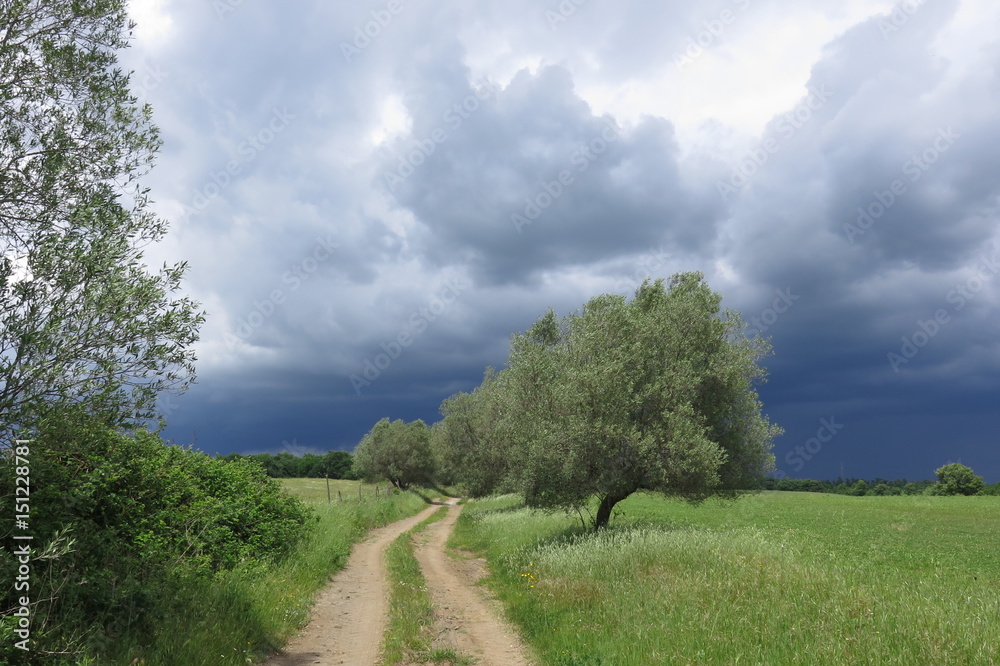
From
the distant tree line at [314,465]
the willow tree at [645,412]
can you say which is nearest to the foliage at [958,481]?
the willow tree at [645,412]

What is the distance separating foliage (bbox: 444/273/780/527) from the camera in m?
21.7

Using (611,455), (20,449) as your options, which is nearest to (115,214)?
(20,449)

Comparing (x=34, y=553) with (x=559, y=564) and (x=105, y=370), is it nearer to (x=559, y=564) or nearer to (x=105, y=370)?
(x=105, y=370)

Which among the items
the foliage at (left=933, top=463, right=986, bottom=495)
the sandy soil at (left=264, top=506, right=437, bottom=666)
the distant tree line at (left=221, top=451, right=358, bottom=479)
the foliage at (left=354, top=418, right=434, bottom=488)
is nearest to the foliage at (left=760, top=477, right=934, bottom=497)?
the foliage at (left=933, top=463, right=986, bottom=495)

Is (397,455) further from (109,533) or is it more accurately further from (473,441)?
(109,533)

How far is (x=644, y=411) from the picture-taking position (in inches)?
906

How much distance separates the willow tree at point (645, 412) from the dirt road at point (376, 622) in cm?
603

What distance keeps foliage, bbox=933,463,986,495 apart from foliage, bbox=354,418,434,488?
8915cm

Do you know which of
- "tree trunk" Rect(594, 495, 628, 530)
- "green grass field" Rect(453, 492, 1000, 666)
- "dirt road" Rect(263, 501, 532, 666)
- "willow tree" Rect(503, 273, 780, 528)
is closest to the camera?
"green grass field" Rect(453, 492, 1000, 666)

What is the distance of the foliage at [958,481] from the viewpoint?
88.2 metres

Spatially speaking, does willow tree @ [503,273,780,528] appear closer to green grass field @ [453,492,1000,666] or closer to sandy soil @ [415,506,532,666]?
green grass field @ [453,492,1000,666]

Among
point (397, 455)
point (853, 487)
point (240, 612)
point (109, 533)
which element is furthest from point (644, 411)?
point (853, 487)

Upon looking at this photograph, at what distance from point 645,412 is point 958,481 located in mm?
100435

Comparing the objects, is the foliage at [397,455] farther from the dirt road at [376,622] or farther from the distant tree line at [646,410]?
the dirt road at [376,622]
